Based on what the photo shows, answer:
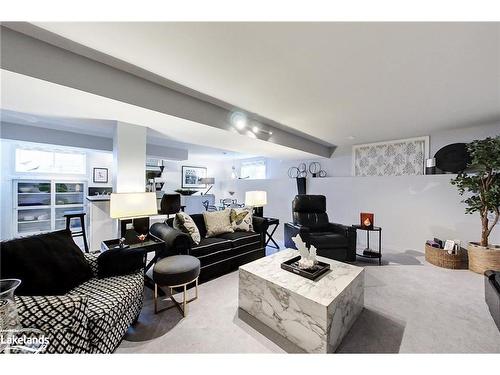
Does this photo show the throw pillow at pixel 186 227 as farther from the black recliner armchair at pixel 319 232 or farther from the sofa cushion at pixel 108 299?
the black recliner armchair at pixel 319 232

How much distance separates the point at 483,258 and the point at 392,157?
7.52 ft

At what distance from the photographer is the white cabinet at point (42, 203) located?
4176 millimetres

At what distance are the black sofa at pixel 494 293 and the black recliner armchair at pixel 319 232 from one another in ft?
4.62

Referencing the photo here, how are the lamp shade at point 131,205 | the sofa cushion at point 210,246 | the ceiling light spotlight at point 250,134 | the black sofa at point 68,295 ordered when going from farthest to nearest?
the ceiling light spotlight at point 250,134
the sofa cushion at point 210,246
the lamp shade at point 131,205
the black sofa at point 68,295

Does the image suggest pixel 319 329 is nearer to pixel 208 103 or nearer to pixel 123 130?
pixel 208 103

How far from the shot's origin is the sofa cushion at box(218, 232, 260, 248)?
2.94 metres

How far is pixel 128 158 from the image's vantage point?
2.81 m

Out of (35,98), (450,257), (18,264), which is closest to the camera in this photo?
(18,264)

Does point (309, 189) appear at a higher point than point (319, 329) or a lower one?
higher

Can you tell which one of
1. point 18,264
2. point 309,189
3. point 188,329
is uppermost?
point 309,189

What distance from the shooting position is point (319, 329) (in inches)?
55.1

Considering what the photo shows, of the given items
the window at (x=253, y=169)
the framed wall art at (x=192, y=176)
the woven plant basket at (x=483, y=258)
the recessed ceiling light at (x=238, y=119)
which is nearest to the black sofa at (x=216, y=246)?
the recessed ceiling light at (x=238, y=119)

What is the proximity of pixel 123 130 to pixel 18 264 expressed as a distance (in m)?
1.91
